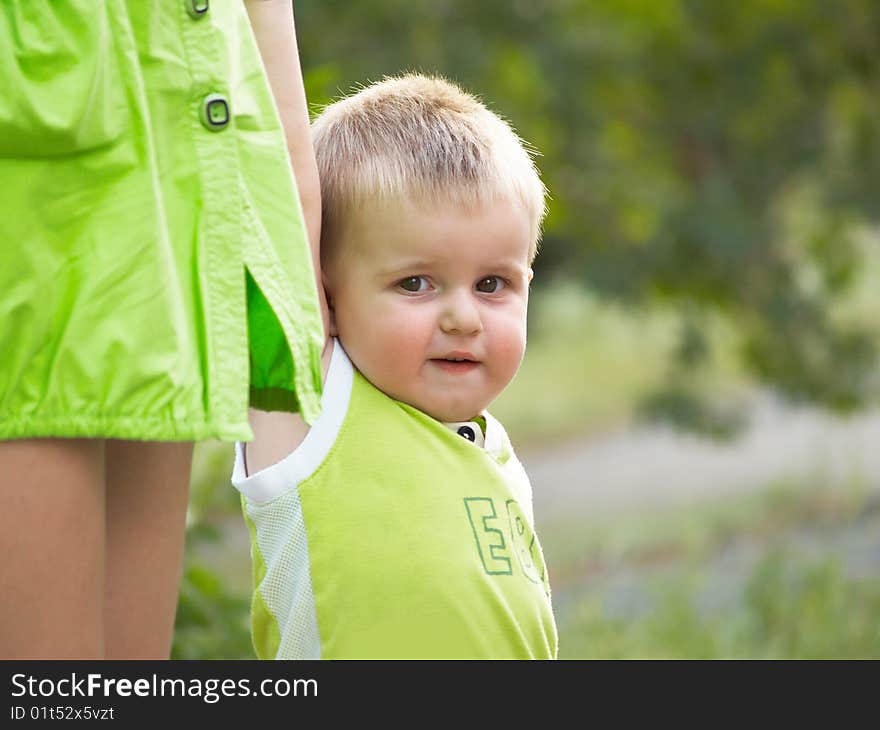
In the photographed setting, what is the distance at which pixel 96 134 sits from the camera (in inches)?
60.4

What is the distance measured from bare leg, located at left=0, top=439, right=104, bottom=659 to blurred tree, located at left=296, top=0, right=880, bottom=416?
12.5ft

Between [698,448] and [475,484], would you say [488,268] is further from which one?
[698,448]

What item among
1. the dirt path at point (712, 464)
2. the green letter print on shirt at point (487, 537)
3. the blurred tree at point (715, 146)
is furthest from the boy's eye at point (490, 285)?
the dirt path at point (712, 464)

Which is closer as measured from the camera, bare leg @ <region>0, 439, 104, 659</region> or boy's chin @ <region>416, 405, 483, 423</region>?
bare leg @ <region>0, 439, 104, 659</region>

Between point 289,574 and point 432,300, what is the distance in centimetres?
41

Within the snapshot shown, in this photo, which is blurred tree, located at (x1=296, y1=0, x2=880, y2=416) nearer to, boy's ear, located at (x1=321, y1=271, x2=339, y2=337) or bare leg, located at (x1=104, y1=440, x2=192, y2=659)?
boy's ear, located at (x1=321, y1=271, x2=339, y2=337)

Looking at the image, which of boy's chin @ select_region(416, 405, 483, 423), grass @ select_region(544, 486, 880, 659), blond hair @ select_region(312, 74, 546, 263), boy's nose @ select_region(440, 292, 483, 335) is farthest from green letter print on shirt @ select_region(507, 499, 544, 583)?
grass @ select_region(544, 486, 880, 659)

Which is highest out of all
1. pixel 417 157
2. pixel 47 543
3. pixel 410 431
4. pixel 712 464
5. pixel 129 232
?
pixel 712 464

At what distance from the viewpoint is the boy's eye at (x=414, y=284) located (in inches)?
74.0

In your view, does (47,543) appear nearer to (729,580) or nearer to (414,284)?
(414,284)

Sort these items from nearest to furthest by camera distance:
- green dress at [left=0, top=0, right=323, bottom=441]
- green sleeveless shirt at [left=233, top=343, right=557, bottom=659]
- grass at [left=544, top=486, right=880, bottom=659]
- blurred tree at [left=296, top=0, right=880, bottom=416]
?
green dress at [left=0, top=0, right=323, bottom=441] → green sleeveless shirt at [left=233, top=343, right=557, bottom=659] → grass at [left=544, top=486, right=880, bottom=659] → blurred tree at [left=296, top=0, right=880, bottom=416]

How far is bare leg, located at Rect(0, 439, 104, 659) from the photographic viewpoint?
1532 millimetres

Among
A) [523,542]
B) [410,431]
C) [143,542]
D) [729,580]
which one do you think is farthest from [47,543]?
[729,580]

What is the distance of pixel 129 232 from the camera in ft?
5.04
